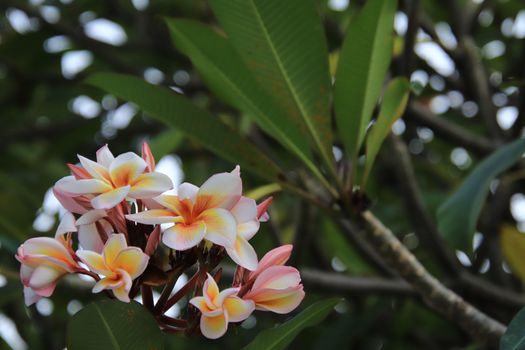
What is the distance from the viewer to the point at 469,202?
3.43 feet

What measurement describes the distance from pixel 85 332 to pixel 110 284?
65 millimetres

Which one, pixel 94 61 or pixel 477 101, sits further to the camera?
pixel 94 61

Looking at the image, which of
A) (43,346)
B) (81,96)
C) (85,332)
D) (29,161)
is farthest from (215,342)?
(85,332)

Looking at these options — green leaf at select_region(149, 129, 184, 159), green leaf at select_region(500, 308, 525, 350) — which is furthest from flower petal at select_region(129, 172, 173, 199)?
green leaf at select_region(149, 129, 184, 159)

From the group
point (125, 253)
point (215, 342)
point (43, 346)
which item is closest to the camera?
point (125, 253)

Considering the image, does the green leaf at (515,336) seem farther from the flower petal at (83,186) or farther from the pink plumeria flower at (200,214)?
the flower petal at (83,186)

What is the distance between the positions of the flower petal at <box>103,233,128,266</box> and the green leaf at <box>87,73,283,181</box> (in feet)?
1.42

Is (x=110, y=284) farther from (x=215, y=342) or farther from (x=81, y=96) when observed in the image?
(x=81, y=96)

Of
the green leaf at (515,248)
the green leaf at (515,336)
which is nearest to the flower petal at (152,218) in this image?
the green leaf at (515,336)

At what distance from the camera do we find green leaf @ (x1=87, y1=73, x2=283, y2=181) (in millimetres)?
1066

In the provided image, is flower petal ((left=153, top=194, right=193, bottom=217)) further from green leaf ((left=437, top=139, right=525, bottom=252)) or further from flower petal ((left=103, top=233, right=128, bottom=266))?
green leaf ((left=437, top=139, right=525, bottom=252))

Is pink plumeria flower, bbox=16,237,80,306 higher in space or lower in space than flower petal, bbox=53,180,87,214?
lower

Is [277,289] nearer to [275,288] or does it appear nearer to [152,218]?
[275,288]

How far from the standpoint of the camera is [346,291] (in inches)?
60.7
